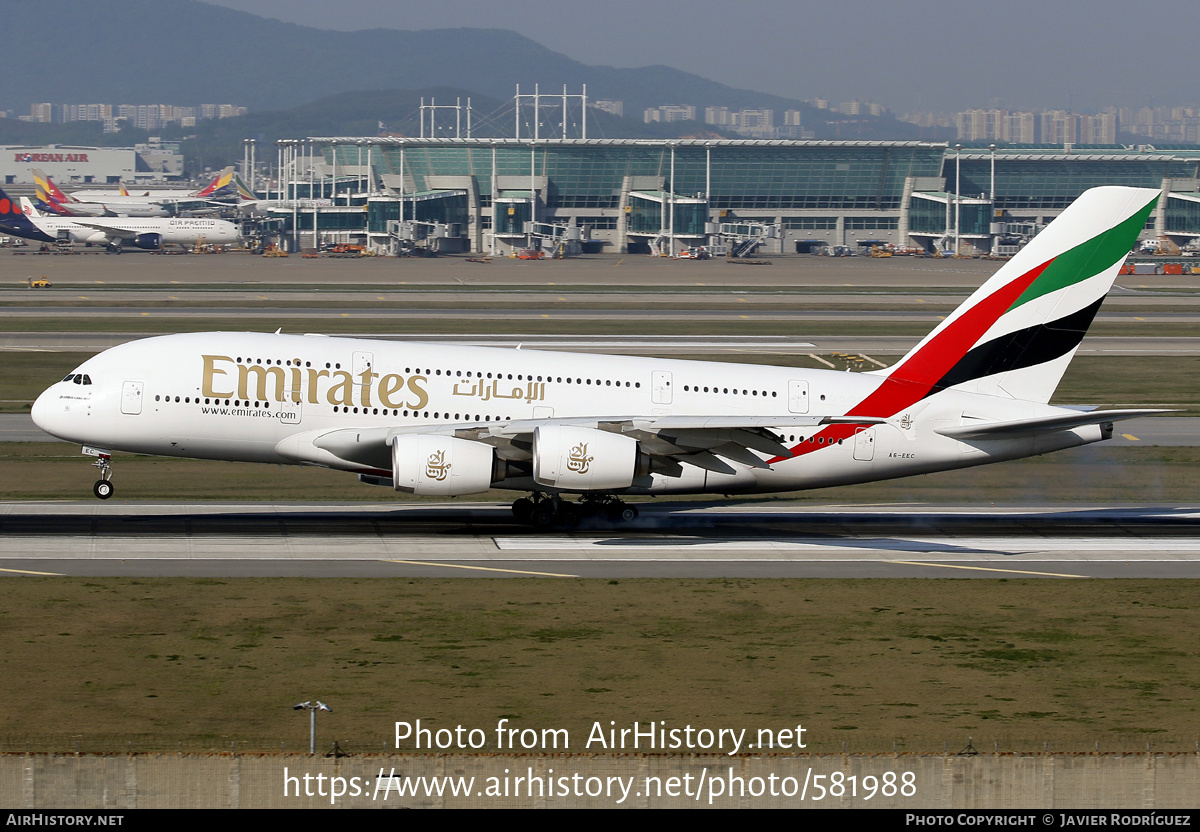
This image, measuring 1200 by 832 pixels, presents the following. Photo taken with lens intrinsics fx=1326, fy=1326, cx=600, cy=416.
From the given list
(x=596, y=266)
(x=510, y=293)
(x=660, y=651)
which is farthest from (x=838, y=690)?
(x=596, y=266)

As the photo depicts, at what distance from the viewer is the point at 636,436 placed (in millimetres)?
38781

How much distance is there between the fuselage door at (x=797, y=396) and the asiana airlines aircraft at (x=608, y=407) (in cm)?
5

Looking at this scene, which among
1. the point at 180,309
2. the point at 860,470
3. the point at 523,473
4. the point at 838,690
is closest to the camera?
the point at 838,690

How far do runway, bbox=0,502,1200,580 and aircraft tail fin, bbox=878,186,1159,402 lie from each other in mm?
4914

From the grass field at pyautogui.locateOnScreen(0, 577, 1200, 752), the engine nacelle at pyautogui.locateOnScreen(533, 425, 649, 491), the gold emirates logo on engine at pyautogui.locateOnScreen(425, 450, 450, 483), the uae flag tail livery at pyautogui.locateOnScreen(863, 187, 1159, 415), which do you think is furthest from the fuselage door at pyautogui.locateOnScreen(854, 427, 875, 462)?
the gold emirates logo on engine at pyautogui.locateOnScreen(425, 450, 450, 483)

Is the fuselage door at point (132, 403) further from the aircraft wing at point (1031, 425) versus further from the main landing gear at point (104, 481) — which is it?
the aircraft wing at point (1031, 425)

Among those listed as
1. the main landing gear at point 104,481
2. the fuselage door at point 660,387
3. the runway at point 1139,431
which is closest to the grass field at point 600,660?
the fuselage door at point 660,387

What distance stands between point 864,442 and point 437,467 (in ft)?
44.0

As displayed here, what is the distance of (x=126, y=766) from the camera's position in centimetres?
1877

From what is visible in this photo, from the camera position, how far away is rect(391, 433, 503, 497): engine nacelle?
36.7m

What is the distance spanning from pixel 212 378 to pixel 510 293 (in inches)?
3729

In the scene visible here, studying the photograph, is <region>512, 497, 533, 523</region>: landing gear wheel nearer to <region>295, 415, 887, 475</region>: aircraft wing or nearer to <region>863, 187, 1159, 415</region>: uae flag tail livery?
<region>295, 415, 887, 475</region>: aircraft wing

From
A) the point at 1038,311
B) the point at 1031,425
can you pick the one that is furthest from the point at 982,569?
the point at 1038,311

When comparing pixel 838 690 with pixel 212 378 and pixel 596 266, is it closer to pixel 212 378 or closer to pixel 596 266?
pixel 212 378
